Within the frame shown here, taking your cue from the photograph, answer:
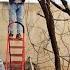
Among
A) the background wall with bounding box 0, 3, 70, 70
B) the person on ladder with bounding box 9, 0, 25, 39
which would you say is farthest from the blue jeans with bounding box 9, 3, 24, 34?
the background wall with bounding box 0, 3, 70, 70

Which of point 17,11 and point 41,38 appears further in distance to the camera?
point 41,38

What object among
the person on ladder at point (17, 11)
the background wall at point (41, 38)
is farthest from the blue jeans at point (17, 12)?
the background wall at point (41, 38)

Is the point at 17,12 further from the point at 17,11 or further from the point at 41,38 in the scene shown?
the point at 41,38

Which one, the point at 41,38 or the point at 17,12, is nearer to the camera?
the point at 17,12

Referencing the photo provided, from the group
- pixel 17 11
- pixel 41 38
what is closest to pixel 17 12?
pixel 17 11

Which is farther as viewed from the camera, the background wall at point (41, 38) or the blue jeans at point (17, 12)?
the background wall at point (41, 38)

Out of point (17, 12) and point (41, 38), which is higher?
Result: point (17, 12)

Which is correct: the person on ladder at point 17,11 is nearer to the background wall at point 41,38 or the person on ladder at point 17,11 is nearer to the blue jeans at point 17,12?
the blue jeans at point 17,12

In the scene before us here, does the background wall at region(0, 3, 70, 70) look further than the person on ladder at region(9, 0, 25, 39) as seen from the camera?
Yes

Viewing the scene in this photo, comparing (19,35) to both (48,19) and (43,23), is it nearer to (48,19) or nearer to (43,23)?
(43,23)

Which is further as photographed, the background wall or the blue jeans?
the background wall

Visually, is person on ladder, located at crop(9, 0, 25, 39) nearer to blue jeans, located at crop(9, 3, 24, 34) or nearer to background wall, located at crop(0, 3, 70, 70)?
blue jeans, located at crop(9, 3, 24, 34)

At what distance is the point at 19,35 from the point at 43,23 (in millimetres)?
2458

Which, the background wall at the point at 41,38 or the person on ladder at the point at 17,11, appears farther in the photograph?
the background wall at the point at 41,38
